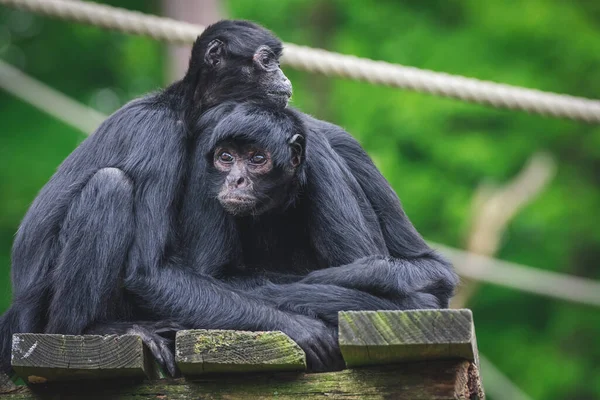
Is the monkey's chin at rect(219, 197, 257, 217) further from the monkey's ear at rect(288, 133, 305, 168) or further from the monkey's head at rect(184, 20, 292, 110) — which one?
the monkey's head at rect(184, 20, 292, 110)

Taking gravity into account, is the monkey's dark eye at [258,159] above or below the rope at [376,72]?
below

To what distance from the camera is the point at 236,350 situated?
520 centimetres

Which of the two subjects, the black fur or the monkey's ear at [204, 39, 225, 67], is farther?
the monkey's ear at [204, 39, 225, 67]

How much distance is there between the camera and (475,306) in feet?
63.7

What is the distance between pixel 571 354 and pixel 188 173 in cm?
1406

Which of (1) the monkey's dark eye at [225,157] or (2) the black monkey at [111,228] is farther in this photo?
(1) the monkey's dark eye at [225,157]

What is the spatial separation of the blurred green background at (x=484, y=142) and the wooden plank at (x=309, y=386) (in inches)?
463

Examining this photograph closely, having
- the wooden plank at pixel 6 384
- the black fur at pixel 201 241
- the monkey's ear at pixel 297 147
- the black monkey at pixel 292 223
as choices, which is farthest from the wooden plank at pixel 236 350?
the monkey's ear at pixel 297 147

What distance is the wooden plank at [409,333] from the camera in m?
4.94

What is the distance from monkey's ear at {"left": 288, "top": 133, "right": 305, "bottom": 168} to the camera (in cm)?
632

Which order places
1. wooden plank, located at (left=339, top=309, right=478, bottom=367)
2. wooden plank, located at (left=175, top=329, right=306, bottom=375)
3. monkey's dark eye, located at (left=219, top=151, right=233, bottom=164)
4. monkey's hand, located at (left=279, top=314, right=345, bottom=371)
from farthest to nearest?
monkey's dark eye, located at (left=219, top=151, right=233, bottom=164) → monkey's hand, located at (left=279, top=314, right=345, bottom=371) → wooden plank, located at (left=175, top=329, right=306, bottom=375) → wooden plank, located at (left=339, top=309, right=478, bottom=367)

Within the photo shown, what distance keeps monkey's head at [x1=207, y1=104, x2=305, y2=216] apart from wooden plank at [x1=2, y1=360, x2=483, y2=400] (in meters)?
1.25

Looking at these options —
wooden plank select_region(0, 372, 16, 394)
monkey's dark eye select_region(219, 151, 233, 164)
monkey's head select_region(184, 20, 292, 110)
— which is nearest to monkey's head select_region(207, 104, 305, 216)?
monkey's dark eye select_region(219, 151, 233, 164)

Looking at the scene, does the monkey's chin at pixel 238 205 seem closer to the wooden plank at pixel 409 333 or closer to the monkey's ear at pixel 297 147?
the monkey's ear at pixel 297 147
